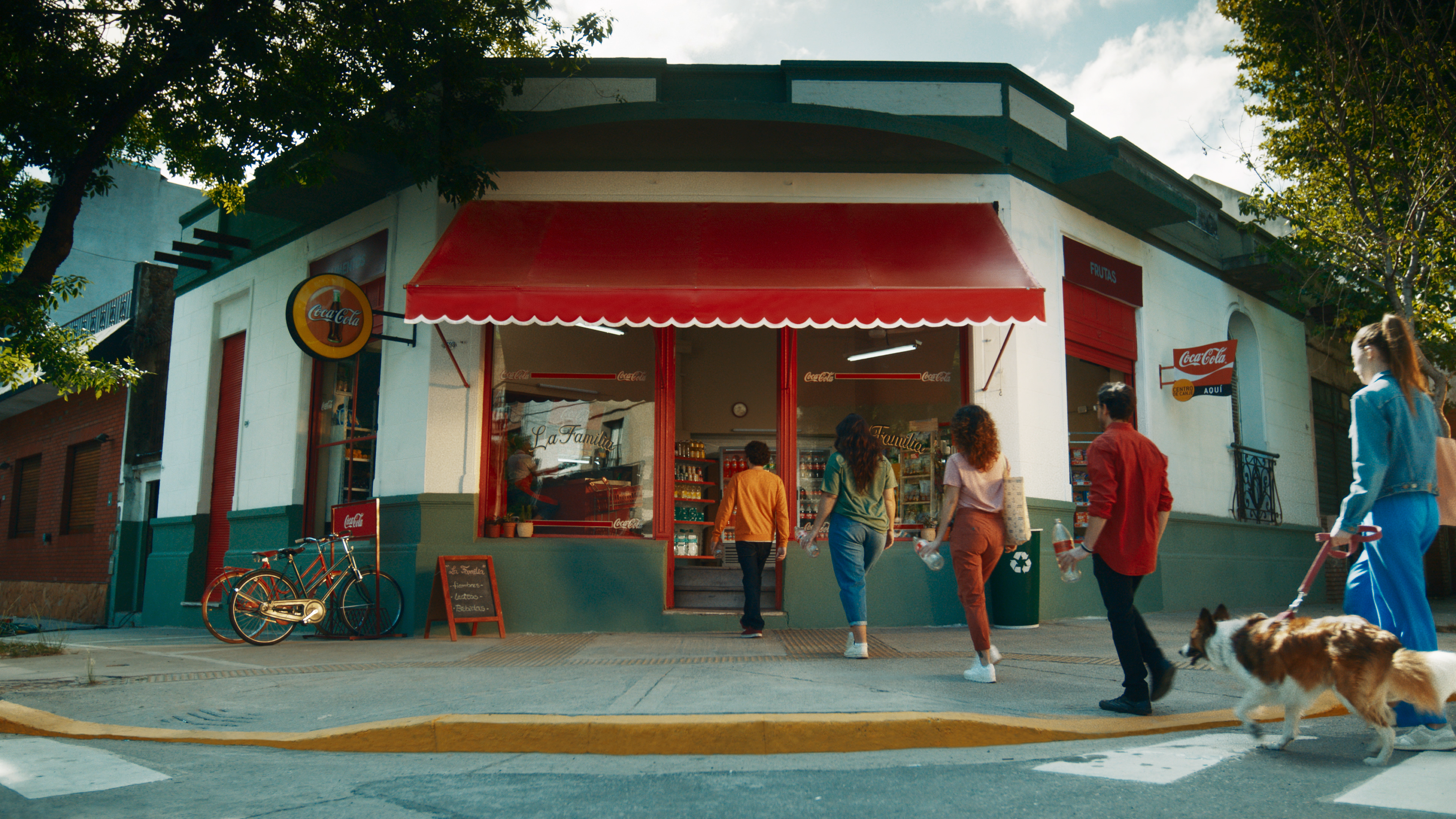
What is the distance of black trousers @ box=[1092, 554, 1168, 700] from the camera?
4551mm

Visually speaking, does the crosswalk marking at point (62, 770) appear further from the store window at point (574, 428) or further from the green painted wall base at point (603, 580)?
the store window at point (574, 428)

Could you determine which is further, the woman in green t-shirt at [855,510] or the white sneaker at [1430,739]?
the woman in green t-shirt at [855,510]

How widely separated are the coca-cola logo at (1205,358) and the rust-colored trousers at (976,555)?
675cm

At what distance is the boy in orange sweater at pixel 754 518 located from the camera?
27.1ft

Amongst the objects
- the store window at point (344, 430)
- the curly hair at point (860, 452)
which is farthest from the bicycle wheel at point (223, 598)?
the curly hair at point (860, 452)

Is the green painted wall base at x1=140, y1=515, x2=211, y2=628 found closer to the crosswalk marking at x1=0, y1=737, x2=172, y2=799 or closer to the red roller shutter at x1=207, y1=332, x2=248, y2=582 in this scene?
the red roller shutter at x1=207, y1=332, x2=248, y2=582

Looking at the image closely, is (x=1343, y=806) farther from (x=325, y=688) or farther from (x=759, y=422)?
(x=759, y=422)

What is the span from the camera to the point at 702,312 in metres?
8.10

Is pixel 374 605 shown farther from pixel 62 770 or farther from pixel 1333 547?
pixel 1333 547

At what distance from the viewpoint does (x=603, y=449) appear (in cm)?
980

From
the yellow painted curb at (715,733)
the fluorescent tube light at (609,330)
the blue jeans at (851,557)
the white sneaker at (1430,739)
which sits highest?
the fluorescent tube light at (609,330)

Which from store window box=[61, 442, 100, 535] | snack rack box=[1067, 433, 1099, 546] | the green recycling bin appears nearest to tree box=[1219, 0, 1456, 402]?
snack rack box=[1067, 433, 1099, 546]

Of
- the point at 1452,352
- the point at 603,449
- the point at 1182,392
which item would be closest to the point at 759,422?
the point at 603,449

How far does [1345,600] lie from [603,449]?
6954mm
